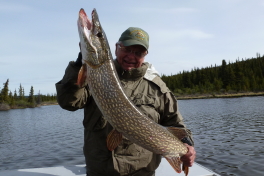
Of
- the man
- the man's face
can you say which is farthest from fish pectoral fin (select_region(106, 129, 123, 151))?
the man's face

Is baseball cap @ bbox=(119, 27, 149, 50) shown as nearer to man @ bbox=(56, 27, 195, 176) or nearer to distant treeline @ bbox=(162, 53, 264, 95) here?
man @ bbox=(56, 27, 195, 176)

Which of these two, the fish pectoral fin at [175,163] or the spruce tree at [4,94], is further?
the spruce tree at [4,94]

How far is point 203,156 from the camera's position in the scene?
9.42 metres

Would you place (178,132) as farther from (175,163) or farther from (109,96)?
(109,96)

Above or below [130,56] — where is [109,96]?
below

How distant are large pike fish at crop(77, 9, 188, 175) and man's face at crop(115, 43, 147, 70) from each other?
0.36 m

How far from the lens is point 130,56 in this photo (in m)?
2.65

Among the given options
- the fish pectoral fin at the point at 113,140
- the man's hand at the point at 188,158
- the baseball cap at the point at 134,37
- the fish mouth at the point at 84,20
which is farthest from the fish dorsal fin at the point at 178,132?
the fish mouth at the point at 84,20

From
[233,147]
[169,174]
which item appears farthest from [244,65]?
[169,174]

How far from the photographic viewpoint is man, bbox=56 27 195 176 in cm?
234

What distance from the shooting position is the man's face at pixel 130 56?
8.67 feet

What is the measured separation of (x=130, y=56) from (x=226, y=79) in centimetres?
7794

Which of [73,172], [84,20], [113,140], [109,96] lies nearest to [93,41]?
[84,20]

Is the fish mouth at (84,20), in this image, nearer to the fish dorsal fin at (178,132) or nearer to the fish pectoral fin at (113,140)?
the fish pectoral fin at (113,140)
